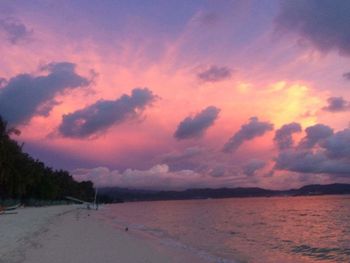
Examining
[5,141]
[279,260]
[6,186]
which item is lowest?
[279,260]

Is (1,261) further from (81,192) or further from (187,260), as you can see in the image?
(81,192)

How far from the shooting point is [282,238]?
39.0 m

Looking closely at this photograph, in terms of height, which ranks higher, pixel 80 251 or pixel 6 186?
pixel 6 186

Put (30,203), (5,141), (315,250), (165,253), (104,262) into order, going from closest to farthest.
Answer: (104,262) < (165,253) < (315,250) < (5,141) < (30,203)

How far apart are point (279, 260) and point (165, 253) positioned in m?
7.04

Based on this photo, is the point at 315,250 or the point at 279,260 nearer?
the point at 279,260

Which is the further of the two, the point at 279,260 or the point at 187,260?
the point at 279,260

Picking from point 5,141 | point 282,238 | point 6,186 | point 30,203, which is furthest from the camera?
point 30,203

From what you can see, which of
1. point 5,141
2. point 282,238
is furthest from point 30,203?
point 282,238

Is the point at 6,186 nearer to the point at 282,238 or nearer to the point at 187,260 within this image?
the point at 282,238

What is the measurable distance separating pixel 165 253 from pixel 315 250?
1221 cm

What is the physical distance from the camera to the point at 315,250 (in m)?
30.6

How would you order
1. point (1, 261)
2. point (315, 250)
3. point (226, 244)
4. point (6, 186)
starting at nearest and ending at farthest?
point (1, 261)
point (315, 250)
point (226, 244)
point (6, 186)

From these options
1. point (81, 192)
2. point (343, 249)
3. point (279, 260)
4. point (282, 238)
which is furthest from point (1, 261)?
point (81, 192)
